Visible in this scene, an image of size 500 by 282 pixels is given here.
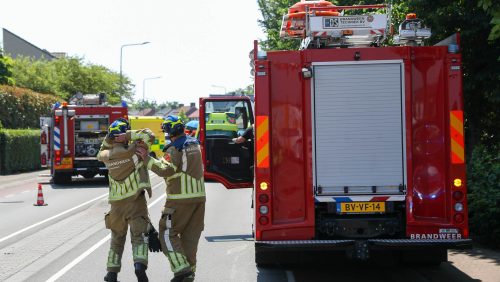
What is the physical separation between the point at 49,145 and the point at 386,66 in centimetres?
1977

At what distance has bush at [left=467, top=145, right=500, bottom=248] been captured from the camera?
10.2 metres

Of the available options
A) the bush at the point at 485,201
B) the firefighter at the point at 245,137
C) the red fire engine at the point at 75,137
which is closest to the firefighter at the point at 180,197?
the firefighter at the point at 245,137

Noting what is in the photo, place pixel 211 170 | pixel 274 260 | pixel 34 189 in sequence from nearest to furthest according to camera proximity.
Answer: pixel 274 260, pixel 211 170, pixel 34 189

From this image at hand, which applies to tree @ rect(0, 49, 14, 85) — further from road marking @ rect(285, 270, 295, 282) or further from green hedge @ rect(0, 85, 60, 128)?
road marking @ rect(285, 270, 295, 282)

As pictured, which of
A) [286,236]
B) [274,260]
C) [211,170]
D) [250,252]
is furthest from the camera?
→ [211,170]

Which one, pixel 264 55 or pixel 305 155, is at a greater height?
pixel 264 55

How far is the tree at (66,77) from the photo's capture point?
176 ft

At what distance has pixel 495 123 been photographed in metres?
14.1

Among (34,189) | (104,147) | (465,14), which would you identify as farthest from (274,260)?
(34,189)

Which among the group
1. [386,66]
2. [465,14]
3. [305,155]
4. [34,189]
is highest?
[465,14]

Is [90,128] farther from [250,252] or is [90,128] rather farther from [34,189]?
[250,252]

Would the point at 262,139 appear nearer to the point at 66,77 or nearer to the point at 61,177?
the point at 61,177

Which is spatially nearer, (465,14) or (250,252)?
(250,252)

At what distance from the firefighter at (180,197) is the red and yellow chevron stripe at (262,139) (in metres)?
0.67
